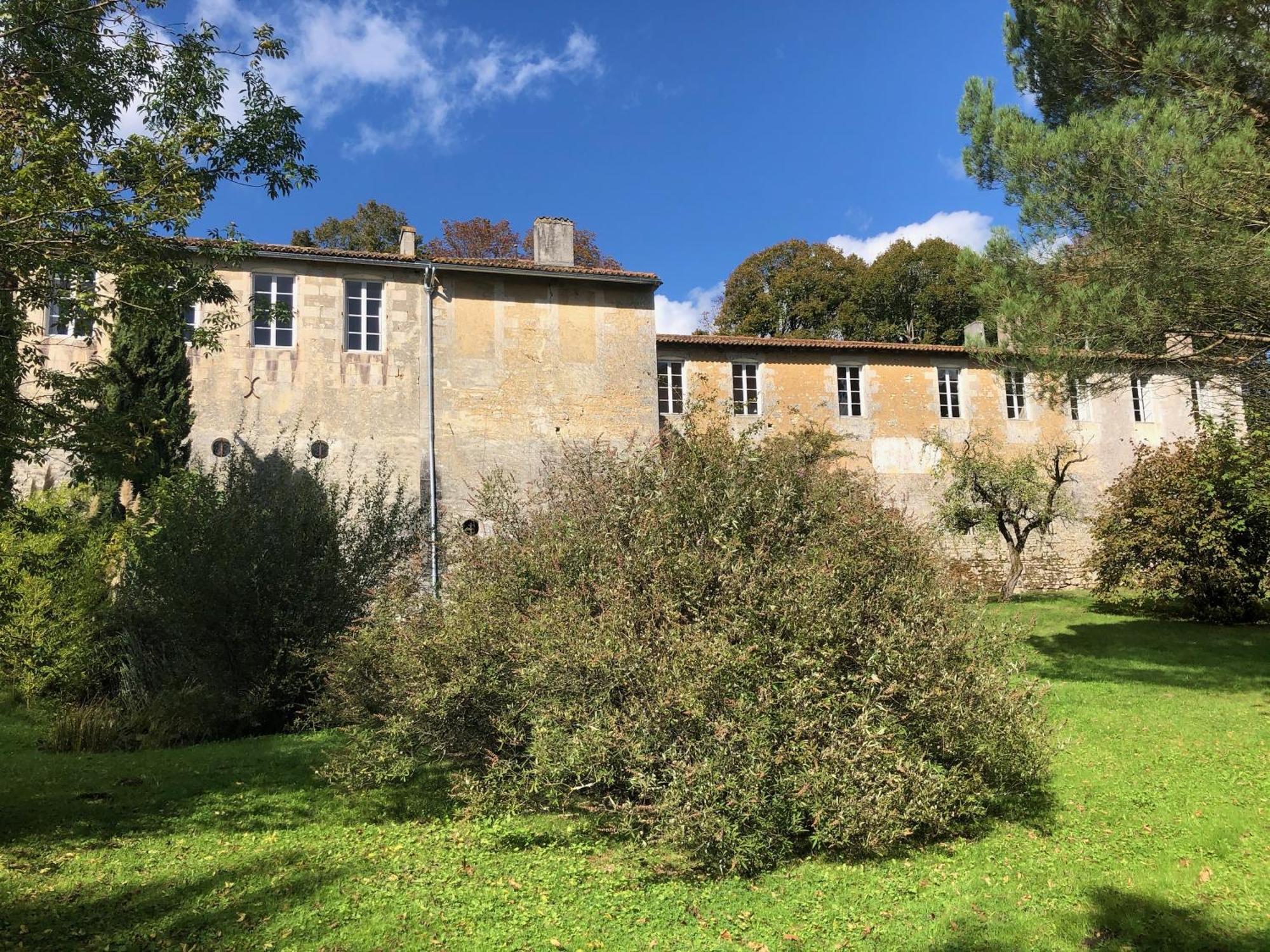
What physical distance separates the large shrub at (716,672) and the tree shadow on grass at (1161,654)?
6488mm

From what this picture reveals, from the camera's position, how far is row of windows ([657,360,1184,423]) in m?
21.7

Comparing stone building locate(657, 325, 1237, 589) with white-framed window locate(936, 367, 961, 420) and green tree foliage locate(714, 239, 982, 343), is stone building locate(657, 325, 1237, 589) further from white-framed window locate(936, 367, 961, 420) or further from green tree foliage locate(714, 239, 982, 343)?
green tree foliage locate(714, 239, 982, 343)

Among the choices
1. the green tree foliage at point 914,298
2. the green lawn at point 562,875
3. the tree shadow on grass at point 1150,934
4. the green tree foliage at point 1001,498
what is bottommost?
the tree shadow on grass at point 1150,934

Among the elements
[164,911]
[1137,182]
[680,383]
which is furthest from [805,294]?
[164,911]

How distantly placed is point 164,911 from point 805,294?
31.0 meters

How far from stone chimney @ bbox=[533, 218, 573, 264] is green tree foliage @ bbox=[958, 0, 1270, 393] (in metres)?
10.5

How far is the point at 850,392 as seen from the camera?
23047 mm

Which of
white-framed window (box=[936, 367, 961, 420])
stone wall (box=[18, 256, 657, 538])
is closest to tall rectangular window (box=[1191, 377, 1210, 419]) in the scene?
white-framed window (box=[936, 367, 961, 420])

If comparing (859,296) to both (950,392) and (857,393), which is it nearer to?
(950,392)

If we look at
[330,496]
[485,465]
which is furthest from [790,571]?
[485,465]

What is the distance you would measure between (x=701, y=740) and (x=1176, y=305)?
8107mm

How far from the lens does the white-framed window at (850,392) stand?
22.9 meters

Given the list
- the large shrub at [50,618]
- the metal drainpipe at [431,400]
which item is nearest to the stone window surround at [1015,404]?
the metal drainpipe at [431,400]

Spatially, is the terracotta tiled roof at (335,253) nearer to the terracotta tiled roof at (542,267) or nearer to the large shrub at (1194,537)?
the terracotta tiled roof at (542,267)
